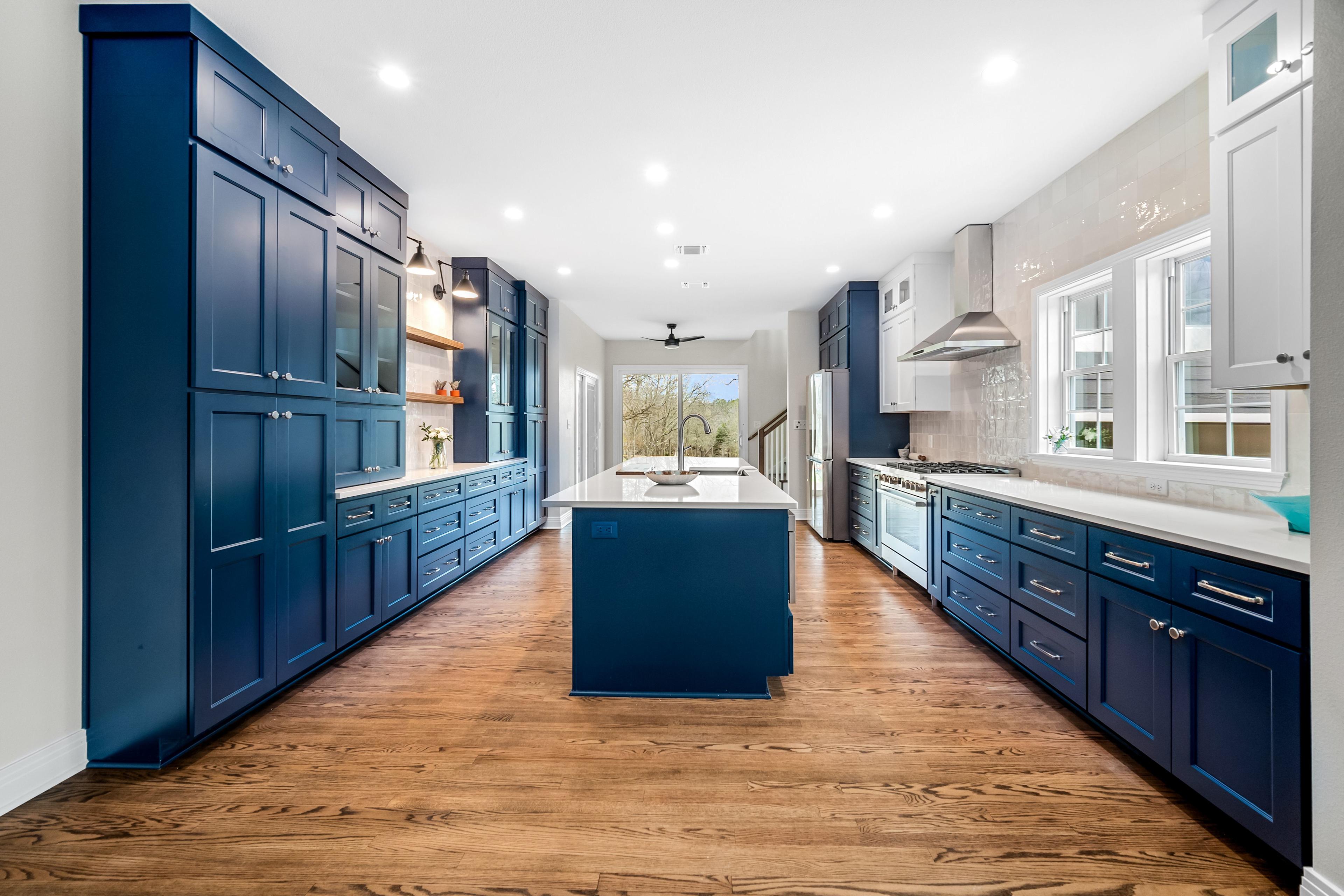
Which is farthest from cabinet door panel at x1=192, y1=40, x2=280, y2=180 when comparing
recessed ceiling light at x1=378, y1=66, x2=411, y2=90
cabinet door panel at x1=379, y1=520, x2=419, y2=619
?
cabinet door panel at x1=379, y1=520, x2=419, y2=619

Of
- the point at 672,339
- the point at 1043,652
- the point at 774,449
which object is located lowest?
the point at 1043,652

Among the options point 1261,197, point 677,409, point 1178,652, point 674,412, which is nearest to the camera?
point 1178,652

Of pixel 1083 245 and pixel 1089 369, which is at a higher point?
pixel 1083 245

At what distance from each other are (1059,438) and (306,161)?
4.31 metres

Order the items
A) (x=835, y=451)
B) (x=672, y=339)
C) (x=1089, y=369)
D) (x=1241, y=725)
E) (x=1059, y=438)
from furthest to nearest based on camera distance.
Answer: (x=672, y=339)
(x=835, y=451)
(x=1059, y=438)
(x=1089, y=369)
(x=1241, y=725)

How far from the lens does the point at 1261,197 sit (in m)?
1.88

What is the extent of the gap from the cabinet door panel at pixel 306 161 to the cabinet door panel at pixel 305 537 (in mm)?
947

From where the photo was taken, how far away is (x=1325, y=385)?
4.58 feet

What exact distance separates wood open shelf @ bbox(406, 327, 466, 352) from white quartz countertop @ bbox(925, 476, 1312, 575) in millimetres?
3742

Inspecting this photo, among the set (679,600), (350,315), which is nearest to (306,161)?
(350,315)

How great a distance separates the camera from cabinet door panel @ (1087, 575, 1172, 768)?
1.80 metres

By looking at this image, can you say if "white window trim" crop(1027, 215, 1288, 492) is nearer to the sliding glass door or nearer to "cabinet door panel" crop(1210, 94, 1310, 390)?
"cabinet door panel" crop(1210, 94, 1310, 390)

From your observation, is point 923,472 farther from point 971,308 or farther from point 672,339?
point 672,339

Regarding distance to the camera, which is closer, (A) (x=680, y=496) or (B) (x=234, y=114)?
(B) (x=234, y=114)
